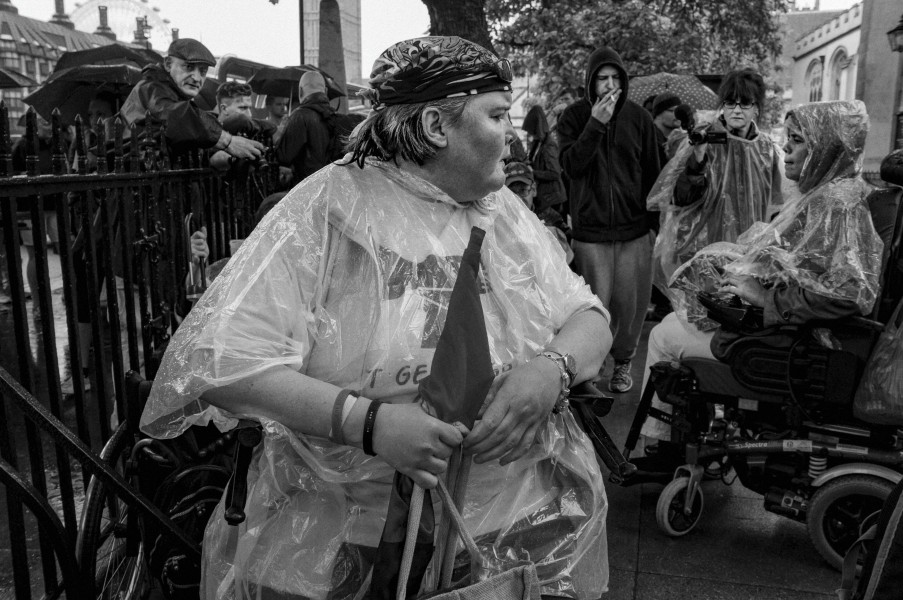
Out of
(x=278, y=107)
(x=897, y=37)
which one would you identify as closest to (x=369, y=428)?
(x=278, y=107)

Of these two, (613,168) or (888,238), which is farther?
(613,168)

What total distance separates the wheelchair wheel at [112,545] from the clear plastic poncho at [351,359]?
2.65 ft

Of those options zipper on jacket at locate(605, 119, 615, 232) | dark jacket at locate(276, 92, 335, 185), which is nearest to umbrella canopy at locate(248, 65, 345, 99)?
dark jacket at locate(276, 92, 335, 185)

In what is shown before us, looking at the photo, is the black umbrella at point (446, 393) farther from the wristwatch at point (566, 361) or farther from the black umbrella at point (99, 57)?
the black umbrella at point (99, 57)

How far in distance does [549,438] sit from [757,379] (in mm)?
1795

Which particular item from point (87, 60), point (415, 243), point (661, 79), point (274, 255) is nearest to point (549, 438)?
point (415, 243)

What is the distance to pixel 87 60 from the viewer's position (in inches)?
408

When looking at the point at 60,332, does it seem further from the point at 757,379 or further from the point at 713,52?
the point at 713,52

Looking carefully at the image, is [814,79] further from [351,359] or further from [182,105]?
[351,359]

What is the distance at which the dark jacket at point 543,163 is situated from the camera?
6.22 m

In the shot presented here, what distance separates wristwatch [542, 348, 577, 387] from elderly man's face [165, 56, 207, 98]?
3.87 meters

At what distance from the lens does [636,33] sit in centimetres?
1525

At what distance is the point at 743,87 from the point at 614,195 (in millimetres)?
1046

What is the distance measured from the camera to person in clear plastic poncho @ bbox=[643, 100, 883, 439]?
3.00 metres
